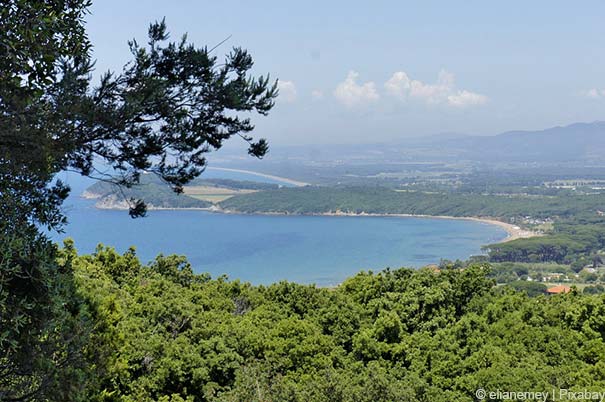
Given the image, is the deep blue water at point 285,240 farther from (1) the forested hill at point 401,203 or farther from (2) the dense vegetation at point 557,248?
(2) the dense vegetation at point 557,248

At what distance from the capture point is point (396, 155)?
197m

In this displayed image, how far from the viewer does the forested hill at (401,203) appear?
65.1 m

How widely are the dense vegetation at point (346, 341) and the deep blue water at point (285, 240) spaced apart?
2654 centimetres

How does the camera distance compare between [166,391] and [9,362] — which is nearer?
[9,362]

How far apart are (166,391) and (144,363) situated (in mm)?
468

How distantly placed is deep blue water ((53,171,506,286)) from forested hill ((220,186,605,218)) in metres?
3.09

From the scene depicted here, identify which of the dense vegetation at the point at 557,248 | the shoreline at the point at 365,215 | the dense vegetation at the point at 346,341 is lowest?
the dense vegetation at the point at 557,248

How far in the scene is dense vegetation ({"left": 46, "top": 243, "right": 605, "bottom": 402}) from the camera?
6074mm

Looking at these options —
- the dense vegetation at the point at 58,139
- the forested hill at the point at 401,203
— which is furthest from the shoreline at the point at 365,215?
the dense vegetation at the point at 58,139

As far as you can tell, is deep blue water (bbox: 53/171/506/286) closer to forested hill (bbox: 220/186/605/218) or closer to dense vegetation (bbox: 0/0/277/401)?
forested hill (bbox: 220/186/605/218)

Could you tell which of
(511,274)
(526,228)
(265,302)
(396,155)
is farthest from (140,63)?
(396,155)

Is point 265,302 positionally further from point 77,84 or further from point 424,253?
point 424,253

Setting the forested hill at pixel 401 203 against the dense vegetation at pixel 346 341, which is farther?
the forested hill at pixel 401 203

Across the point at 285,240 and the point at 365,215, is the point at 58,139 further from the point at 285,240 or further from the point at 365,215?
the point at 365,215
